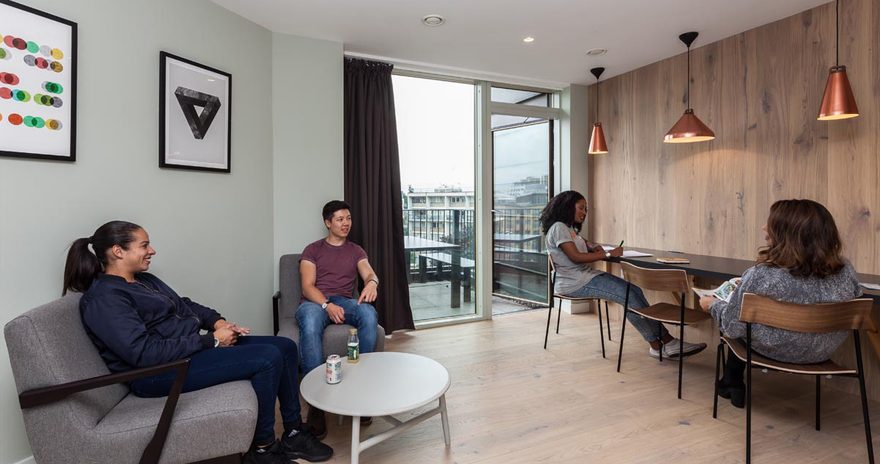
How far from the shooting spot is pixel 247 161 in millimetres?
3148

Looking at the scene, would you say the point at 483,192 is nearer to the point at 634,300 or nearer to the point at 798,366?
the point at 634,300

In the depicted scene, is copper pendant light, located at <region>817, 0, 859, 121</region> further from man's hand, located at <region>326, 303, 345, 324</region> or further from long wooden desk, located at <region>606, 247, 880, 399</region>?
man's hand, located at <region>326, 303, 345, 324</region>

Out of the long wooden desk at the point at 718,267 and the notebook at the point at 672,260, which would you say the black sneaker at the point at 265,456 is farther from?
the notebook at the point at 672,260

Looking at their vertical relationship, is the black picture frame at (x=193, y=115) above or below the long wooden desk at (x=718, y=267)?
above

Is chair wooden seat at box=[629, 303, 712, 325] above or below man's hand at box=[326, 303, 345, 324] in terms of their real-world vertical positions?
below

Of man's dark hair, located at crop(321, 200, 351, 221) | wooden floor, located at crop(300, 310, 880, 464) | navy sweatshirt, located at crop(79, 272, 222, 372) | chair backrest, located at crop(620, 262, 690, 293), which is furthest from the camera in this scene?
man's dark hair, located at crop(321, 200, 351, 221)

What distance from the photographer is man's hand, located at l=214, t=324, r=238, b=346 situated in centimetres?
211

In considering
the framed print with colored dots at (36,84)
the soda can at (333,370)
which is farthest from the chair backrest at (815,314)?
the framed print with colored dots at (36,84)

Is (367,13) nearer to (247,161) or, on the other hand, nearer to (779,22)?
(247,161)

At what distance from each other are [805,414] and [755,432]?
0.44 meters

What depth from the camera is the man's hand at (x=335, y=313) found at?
2.73 metres

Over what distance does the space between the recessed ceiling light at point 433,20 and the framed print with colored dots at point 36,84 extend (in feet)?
6.40

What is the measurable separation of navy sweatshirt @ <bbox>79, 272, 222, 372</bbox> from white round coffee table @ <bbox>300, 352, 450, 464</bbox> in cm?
57

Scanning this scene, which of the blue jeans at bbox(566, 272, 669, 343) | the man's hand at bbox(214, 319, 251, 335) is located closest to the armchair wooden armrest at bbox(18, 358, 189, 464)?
the man's hand at bbox(214, 319, 251, 335)
